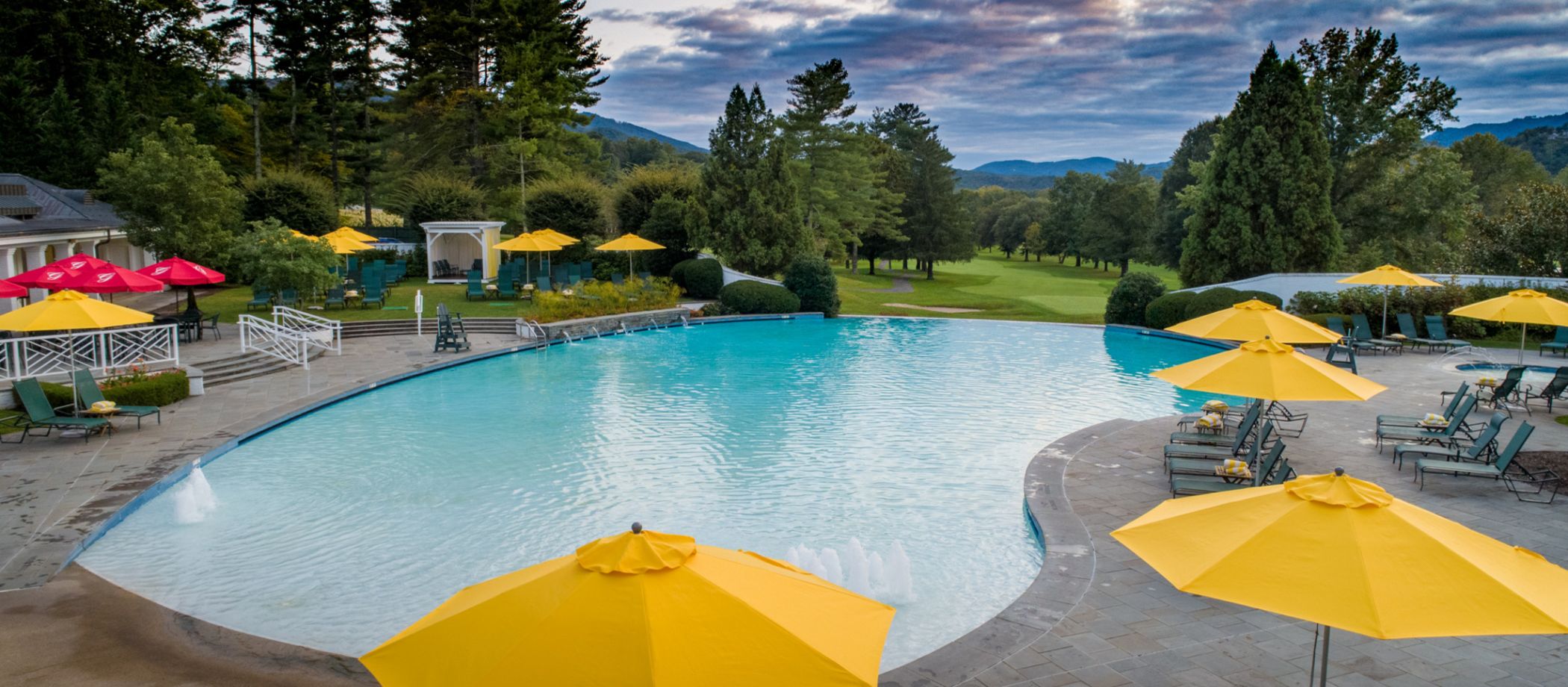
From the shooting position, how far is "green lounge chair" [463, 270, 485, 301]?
2808cm

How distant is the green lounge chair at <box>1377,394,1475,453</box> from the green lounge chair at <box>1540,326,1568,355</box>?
9.93m

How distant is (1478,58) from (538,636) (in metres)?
43.9

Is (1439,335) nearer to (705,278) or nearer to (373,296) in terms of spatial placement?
(705,278)

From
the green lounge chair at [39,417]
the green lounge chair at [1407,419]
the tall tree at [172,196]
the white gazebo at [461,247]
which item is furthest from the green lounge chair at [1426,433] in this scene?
the white gazebo at [461,247]

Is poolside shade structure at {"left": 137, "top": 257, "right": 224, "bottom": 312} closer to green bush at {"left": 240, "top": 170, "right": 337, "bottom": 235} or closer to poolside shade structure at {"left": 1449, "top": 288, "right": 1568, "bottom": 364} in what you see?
green bush at {"left": 240, "top": 170, "right": 337, "bottom": 235}

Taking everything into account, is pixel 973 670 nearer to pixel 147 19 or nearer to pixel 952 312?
pixel 952 312

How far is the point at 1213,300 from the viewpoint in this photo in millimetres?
23703

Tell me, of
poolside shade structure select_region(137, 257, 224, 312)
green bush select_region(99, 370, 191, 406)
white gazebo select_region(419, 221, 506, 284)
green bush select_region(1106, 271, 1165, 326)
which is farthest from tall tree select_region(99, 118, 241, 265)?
green bush select_region(1106, 271, 1165, 326)

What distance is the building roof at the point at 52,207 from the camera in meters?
25.6

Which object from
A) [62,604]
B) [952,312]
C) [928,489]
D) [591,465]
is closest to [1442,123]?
[952,312]

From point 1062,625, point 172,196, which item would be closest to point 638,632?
point 1062,625

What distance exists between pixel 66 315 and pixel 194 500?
4.92 m

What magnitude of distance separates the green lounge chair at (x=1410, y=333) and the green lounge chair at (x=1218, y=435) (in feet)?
37.6

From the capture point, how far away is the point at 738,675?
3.40 m
